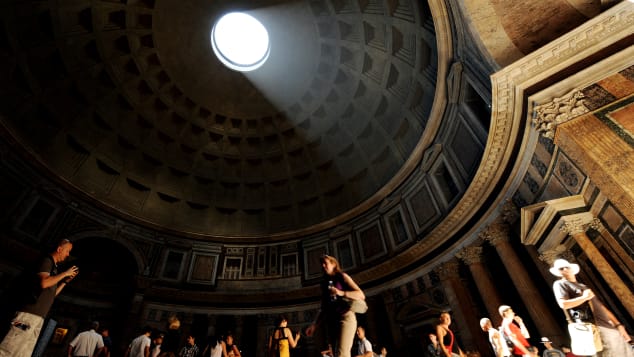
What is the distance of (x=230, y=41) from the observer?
2206 cm

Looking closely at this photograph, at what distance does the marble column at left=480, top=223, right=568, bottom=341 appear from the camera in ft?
26.9

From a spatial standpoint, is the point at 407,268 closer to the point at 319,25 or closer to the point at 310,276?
the point at 310,276

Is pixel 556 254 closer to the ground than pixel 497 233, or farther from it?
closer to the ground

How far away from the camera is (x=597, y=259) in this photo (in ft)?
22.3

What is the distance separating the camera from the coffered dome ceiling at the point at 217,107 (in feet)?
49.2

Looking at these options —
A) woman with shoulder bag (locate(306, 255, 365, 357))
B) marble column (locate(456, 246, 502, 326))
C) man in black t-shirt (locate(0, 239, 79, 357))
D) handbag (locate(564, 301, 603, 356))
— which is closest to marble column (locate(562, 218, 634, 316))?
handbag (locate(564, 301, 603, 356))

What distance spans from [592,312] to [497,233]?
6278 millimetres

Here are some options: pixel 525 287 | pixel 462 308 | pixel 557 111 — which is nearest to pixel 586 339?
pixel 557 111

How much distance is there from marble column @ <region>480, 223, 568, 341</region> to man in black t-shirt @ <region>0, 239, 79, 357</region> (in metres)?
10.8

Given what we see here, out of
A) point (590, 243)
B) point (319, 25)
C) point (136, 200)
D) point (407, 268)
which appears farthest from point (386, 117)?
→ point (136, 200)

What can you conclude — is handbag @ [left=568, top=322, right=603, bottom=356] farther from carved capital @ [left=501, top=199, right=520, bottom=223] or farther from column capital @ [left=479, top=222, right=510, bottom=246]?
column capital @ [left=479, top=222, right=510, bottom=246]

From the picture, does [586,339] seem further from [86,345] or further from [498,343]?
[86,345]

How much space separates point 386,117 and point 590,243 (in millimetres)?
11612

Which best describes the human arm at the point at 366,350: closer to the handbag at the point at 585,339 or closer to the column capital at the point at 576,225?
the handbag at the point at 585,339
